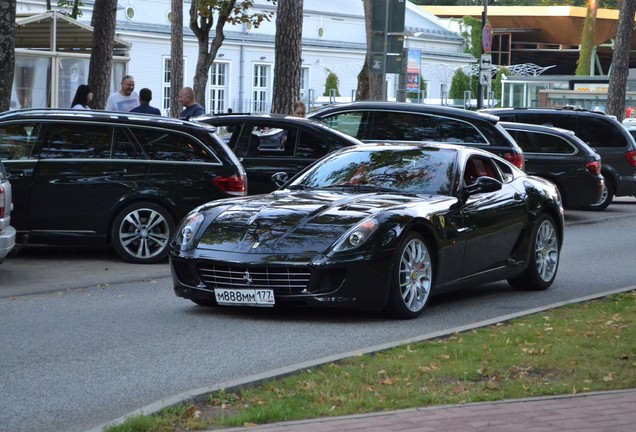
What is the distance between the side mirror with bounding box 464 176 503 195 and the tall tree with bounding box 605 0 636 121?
97.1 ft

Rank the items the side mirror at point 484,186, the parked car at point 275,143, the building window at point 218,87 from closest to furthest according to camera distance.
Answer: the side mirror at point 484,186, the parked car at point 275,143, the building window at point 218,87

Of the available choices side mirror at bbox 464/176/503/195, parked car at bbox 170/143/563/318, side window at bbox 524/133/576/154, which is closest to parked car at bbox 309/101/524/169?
side window at bbox 524/133/576/154

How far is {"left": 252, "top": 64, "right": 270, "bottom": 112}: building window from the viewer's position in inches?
2245

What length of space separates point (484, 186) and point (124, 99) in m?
11.4

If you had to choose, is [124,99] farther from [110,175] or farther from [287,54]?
[110,175]

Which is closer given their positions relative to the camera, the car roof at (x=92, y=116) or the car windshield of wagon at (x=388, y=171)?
the car windshield of wagon at (x=388, y=171)

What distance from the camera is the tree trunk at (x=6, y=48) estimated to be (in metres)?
17.7

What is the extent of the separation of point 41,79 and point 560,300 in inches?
690

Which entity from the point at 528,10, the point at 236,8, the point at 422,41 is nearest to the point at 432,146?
the point at 236,8

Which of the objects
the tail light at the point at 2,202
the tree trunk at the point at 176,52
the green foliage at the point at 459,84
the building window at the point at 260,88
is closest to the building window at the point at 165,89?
the building window at the point at 260,88

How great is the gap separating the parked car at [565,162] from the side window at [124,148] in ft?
32.9

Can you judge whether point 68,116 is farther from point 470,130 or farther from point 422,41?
point 422,41

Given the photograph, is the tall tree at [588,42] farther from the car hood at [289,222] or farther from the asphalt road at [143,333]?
the car hood at [289,222]

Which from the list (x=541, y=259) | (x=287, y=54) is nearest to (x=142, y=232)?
(x=541, y=259)
